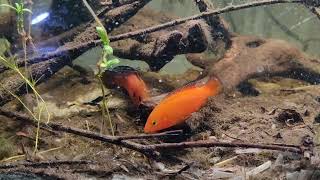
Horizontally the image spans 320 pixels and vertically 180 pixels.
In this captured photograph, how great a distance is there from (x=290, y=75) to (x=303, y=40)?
5.13 meters

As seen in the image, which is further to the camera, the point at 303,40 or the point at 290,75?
the point at 303,40

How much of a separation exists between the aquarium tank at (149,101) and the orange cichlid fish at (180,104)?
0.04ft

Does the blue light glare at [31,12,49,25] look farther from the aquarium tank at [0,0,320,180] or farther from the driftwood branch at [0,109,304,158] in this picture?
the driftwood branch at [0,109,304,158]

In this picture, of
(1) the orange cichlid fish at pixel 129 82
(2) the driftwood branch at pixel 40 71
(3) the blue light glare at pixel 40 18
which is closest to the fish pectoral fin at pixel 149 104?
(1) the orange cichlid fish at pixel 129 82

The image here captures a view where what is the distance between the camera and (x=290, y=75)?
6.29 m

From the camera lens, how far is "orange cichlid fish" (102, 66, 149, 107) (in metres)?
4.68

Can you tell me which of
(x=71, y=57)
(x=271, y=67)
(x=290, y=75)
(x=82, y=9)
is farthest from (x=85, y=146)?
(x=290, y=75)

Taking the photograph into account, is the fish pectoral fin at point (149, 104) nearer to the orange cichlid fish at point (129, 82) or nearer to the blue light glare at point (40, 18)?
the orange cichlid fish at point (129, 82)

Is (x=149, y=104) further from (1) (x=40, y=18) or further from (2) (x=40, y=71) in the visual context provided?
(1) (x=40, y=18)

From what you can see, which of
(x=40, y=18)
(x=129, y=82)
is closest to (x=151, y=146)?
(x=129, y=82)

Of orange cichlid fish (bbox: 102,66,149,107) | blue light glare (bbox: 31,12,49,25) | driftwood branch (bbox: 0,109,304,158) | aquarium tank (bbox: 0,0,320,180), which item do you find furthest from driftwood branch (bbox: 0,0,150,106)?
blue light glare (bbox: 31,12,49,25)

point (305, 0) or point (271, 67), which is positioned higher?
point (305, 0)

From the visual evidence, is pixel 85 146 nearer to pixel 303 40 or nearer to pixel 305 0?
pixel 305 0

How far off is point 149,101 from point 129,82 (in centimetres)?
74
